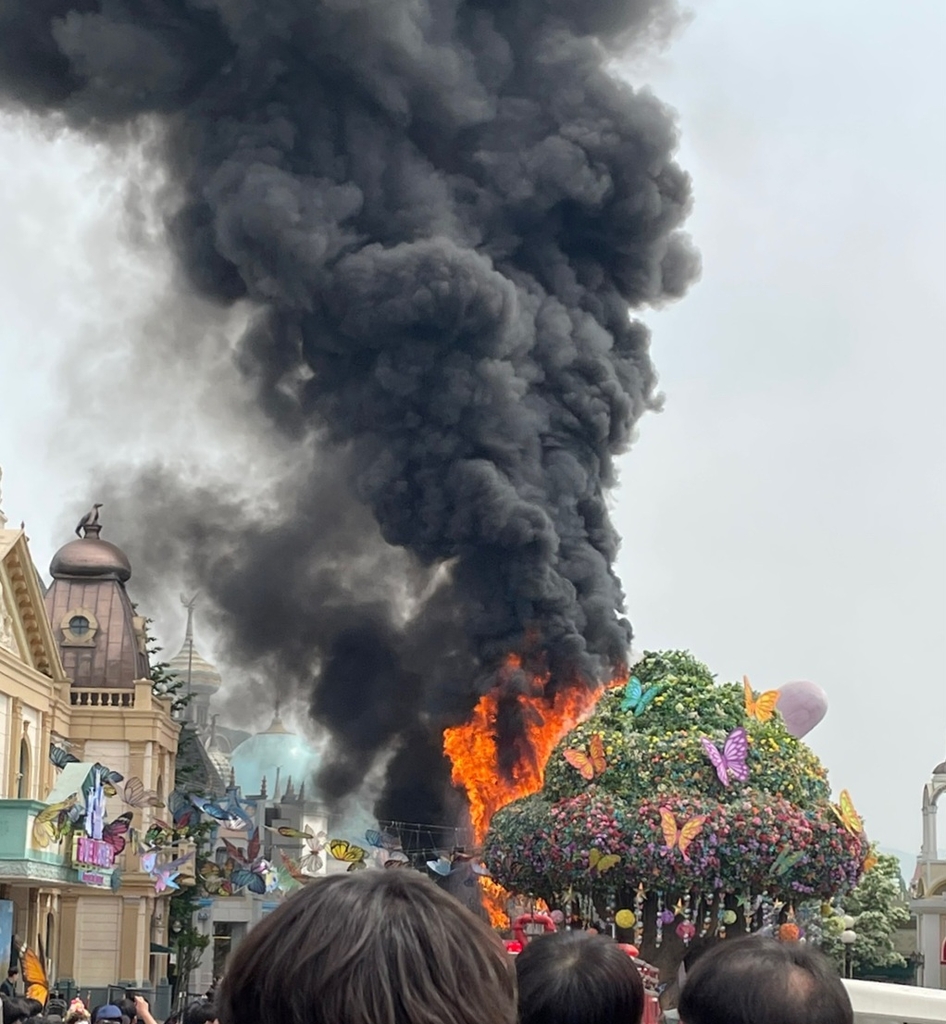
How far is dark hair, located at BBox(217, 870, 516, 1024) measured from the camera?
287 cm

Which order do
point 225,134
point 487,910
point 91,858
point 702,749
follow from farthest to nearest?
point 225,134
point 487,910
point 91,858
point 702,749

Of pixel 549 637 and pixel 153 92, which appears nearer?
pixel 549 637

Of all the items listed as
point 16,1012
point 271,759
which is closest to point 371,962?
point 16,1012

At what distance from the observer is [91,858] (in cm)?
3394

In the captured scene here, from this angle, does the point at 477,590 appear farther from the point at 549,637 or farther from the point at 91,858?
the point at 91,858

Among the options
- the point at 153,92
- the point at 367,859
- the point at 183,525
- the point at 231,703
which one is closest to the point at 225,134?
the point at 153,92

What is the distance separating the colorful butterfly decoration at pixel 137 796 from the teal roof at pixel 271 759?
42275mm

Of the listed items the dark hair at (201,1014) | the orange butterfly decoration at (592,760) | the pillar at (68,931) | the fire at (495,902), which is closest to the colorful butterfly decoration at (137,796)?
the pillar at (68,931)

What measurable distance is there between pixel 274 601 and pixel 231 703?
3327mm

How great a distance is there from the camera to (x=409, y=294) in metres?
39.1

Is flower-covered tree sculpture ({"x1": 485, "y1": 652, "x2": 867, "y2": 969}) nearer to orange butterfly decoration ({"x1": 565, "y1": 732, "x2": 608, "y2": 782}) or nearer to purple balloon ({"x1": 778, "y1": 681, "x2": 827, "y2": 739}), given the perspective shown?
orange butterfly decoration ({"x1": 565, "y1": 732, "x2": 608, "y2": 782})

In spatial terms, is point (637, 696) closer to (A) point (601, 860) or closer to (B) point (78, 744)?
(A) point (601, 860)

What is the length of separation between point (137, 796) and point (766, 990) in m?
36.3

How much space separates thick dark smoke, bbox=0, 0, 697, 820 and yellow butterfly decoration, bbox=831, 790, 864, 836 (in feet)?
32.3
